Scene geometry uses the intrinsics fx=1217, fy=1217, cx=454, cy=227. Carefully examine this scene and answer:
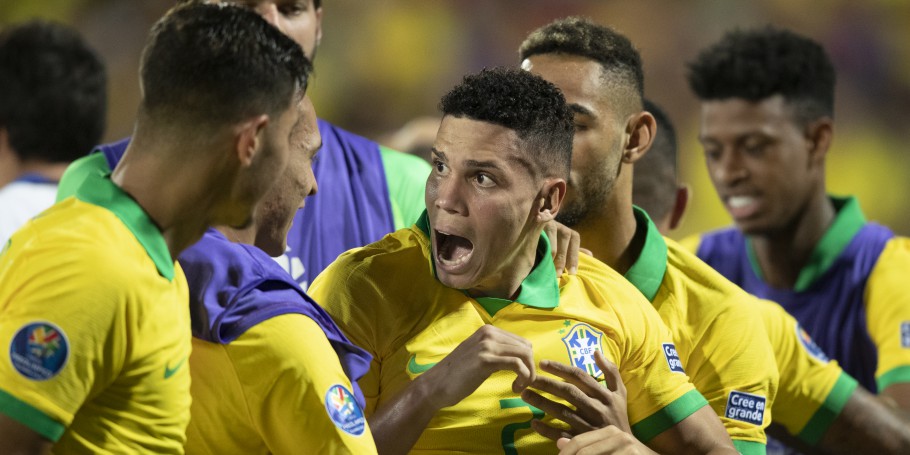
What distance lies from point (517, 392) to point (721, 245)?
2.70 meters

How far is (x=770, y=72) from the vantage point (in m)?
4.61

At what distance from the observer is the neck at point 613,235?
3096mm

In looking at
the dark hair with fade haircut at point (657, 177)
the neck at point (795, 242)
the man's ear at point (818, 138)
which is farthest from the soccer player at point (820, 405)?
the man's ear at point (818, 138)

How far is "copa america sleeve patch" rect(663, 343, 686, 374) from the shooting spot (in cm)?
267

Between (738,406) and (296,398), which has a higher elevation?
(296,398)

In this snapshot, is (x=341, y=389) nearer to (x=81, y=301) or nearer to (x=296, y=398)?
(x=296, y=398)

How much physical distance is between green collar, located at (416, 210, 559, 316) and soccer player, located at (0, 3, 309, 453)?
0.59m

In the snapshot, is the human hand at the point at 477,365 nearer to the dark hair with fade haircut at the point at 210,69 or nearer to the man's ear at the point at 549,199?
the man's ear at the point at 549,199

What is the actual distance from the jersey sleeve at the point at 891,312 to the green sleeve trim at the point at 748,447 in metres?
1.36

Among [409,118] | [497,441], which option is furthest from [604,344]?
[409,118]

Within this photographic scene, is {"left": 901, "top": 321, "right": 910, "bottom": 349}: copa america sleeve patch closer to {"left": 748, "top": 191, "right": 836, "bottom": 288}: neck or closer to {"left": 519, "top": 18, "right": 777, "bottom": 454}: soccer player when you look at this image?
{"left": 748, "top": 191, "right": 836, "bottom": 288}: neck

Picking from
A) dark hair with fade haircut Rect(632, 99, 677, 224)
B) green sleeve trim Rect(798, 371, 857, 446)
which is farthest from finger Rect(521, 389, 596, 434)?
dark hair with fade haircut Rect(632, 99, 677, 224)

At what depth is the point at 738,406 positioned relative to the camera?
294 centimetres

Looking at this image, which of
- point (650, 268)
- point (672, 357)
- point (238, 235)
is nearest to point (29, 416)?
point (238, 235)
